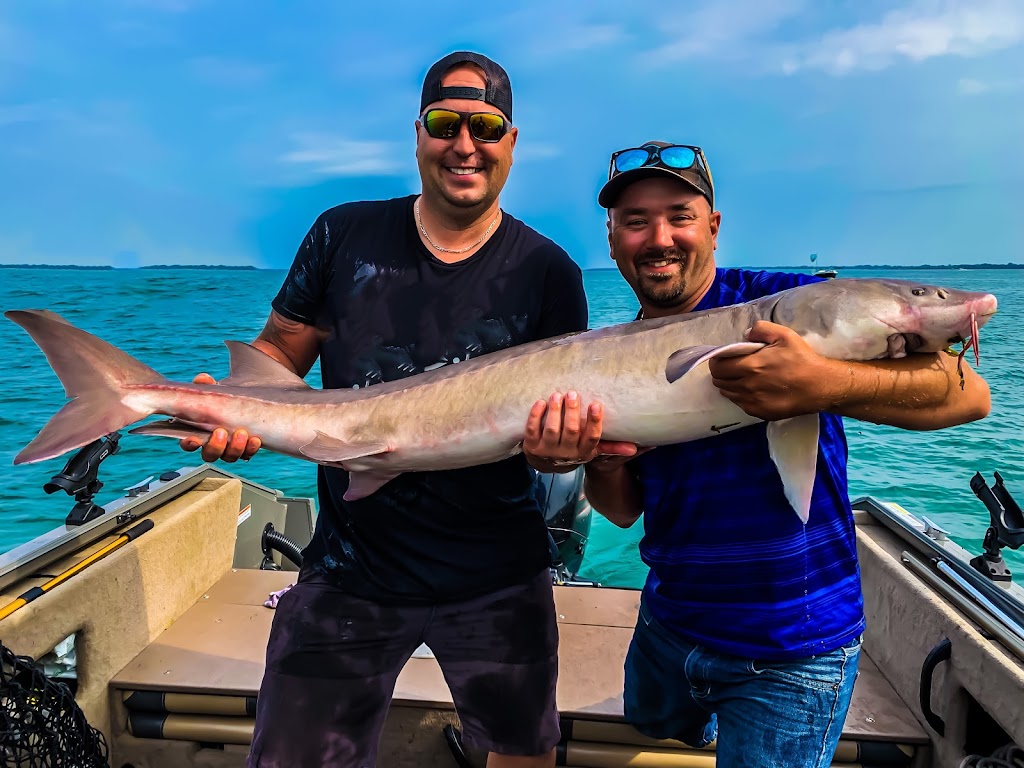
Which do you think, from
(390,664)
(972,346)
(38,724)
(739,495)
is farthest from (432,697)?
(972,346)

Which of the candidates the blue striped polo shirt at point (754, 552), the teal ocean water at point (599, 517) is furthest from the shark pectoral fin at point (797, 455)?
the teal ocean water at point (599, 517)

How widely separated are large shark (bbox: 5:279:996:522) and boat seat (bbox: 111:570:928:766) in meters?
1.30

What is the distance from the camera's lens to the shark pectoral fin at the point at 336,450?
8.08 ft

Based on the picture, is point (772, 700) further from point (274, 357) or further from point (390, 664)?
point (274, 357)

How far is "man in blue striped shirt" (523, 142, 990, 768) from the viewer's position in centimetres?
194

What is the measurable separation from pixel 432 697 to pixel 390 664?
2.16 ft

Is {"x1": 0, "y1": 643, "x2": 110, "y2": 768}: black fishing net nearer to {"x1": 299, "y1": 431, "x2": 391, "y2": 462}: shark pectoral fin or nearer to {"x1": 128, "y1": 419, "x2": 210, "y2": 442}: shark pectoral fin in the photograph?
{"x1": 128, "y1": 419, "x2": 210, "y2": 442}: shark pectoral fin

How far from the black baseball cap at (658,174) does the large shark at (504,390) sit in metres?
0.44

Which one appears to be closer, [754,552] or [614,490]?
[754,552]

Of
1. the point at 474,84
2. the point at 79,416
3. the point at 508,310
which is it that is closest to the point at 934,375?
the point at 508,310

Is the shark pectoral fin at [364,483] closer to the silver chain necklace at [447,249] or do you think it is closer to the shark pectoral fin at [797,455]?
the silver chain necklace at [447,249]

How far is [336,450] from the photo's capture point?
2504mm

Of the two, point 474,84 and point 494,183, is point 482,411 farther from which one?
point 474,84

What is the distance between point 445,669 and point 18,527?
1095cm
